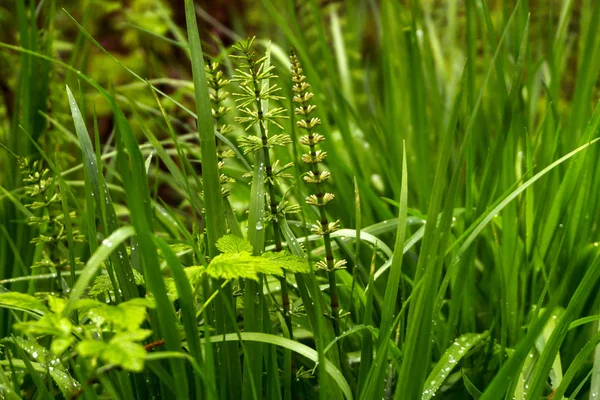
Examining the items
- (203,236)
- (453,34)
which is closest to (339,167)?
(203,236)

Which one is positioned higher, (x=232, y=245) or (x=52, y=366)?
(x=232, y=245)

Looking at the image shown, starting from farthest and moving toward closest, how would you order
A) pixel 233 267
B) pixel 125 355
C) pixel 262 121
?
pixel 262 121 < pixel 233 267 < pixel 125 355

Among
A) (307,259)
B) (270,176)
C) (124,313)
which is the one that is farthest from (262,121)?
(124,313)

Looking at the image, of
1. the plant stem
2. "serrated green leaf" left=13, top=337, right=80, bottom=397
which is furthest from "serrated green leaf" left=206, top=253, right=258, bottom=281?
"serrated green leaf" left=13, top=337, right=80, bottom=397

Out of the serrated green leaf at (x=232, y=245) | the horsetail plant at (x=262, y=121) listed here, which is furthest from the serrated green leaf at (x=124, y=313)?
the horsetail plant at (x=262, y=121)

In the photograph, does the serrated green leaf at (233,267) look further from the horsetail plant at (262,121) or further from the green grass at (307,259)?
the horsetail plant at (262,121)

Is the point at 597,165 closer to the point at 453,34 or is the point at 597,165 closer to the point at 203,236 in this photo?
the point at 203,236

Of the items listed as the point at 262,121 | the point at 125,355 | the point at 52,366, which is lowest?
the point at 52,366

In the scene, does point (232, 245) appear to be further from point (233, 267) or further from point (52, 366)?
point (52, 366)
